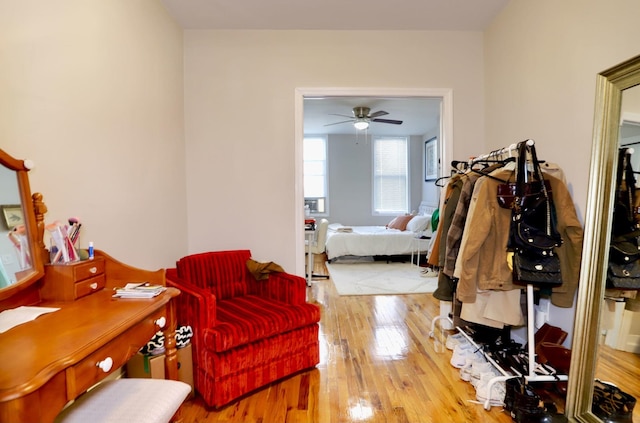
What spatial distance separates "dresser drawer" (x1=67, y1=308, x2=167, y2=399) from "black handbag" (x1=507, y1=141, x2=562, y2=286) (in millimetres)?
1809

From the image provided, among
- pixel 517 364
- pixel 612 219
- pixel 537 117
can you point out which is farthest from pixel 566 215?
pixel 517 364

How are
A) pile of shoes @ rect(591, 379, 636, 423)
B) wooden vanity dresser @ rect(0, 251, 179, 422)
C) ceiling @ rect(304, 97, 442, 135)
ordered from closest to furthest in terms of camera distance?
wooden vanity dresser @ rect(0, 251, 179, 422)
pile of shoes @ rect(591, 379, 636, 423)
ceiling @ rect(304, 97, 442, 135)

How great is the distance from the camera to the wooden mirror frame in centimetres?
127

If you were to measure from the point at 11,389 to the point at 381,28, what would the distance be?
10.4ft

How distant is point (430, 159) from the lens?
738 cm

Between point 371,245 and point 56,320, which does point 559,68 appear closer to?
point 56,320

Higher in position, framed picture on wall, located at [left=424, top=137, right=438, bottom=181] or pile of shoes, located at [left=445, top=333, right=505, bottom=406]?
framed picture on wall, located at [left=424, top=137, right=438, bottom=181]

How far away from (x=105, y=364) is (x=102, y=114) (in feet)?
4.48

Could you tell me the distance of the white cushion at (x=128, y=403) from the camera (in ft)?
3.78

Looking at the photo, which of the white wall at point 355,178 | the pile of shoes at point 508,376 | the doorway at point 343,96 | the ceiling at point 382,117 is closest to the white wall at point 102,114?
the doorway at point 343,96

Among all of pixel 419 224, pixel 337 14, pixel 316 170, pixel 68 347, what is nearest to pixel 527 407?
pixel 68 347

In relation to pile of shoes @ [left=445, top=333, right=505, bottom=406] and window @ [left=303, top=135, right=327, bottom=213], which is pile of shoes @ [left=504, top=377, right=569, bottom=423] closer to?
pile of shoes @ [left=445, top=333, right=505, bottom=406]

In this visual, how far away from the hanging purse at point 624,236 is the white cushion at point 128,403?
2037 mm

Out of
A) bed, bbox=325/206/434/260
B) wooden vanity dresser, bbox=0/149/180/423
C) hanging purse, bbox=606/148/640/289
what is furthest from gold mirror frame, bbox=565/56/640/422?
bed, bbox=325/206/434/260
